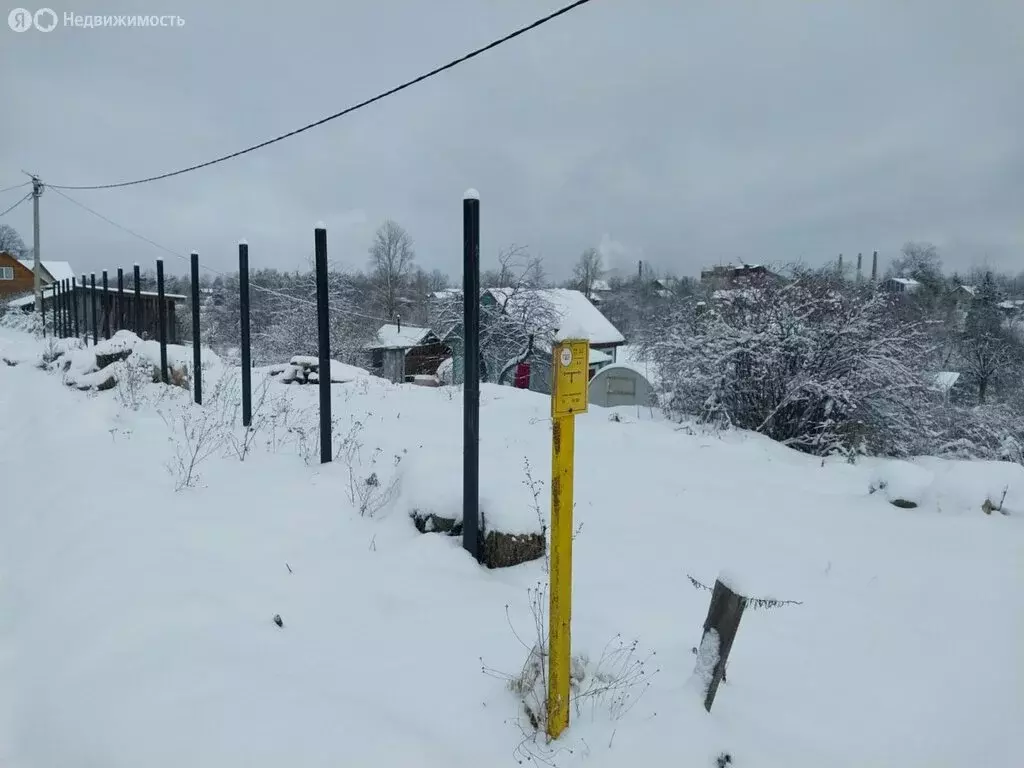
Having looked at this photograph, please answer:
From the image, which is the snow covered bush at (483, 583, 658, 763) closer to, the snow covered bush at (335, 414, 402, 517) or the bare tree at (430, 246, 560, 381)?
the snow covered bush at (335, 414, 402, 517)

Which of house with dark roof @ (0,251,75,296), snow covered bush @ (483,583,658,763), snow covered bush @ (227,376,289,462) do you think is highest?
house with dark roof @ (0,251,75,296)

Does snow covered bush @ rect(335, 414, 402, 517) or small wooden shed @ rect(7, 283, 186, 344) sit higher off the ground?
small wooden shed @ rect(7, 283, 186, 344)

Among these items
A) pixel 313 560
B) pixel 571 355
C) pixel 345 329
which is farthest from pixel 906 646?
pixel 345 329

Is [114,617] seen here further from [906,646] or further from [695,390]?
[695,390]

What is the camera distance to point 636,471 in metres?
7.47

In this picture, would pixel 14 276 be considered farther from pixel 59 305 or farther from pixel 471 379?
pixel 471 379

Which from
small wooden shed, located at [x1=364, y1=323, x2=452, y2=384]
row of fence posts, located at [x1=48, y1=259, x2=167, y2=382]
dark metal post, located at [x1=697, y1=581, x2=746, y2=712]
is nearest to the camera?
dark metal post, located at [x1=697, y1=581, x2=746, y2=712]

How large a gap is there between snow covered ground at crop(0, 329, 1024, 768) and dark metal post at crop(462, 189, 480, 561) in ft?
0.72

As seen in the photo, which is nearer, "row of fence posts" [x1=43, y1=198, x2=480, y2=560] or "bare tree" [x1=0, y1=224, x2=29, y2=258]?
"row of fence posts" [x1=43, y1=198, x2=480, y2=560]

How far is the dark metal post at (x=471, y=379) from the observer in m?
3.95

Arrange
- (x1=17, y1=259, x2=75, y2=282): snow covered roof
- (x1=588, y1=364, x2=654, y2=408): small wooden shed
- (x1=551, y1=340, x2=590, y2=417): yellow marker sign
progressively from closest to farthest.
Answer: (x1=551, y1=340, x2=590, y2=417): yellow marker sign → (x1=588, y1=364, x2=654, y2=408): small wooden shed → (x1=17, y1=259, x2=75, y2=282): snow covered roof

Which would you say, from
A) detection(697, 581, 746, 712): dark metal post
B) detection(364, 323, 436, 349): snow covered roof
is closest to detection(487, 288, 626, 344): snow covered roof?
detection(697, 581, 746, 712): dark metal post

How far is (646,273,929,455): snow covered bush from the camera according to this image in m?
11.7

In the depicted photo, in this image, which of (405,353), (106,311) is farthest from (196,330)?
(405,353)
